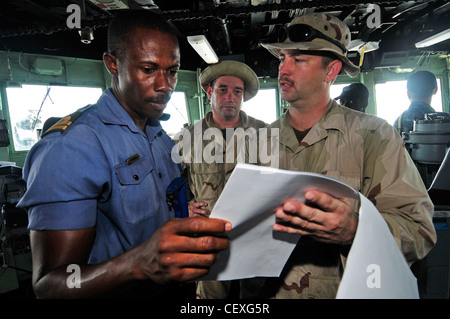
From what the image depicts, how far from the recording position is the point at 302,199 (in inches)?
32.3

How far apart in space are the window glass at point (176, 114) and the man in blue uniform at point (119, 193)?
7254 mm

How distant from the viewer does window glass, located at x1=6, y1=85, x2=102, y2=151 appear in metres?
6.14

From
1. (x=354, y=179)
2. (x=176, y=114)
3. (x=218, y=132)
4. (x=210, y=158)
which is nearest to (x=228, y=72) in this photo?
(x=218, y=132)

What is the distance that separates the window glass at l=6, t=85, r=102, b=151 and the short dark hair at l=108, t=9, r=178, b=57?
18.1ft

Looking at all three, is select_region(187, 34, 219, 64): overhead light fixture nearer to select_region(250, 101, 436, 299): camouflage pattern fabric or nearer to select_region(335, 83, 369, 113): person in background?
select_region(335, 83, 369, 113): person in background

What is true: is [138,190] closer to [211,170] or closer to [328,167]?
[328,167]

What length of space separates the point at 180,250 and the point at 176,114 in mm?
8245

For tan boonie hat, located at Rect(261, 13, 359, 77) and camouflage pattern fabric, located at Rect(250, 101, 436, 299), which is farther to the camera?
tan boonie hat, located at Rect(261, 13, 359, 77)

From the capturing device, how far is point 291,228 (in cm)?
89

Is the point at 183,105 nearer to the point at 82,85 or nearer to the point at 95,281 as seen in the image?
the point at 82,85

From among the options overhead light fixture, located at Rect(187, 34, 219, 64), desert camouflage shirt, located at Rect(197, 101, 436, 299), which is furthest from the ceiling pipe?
desert camouflage shirt, located at Rect(197, 101, 436, 299)

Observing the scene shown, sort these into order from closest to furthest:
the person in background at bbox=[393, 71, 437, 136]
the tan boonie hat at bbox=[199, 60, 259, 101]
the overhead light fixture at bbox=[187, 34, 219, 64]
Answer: the tan boonie hat at bbox=[199, 60, 259, 101] < the person in background at bbox=[393, 71, 437, 136] < the overhead light fixture at bbox=[187, 34, 219, 64]

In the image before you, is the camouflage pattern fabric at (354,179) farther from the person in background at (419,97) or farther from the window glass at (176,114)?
the window glass at (176,114)

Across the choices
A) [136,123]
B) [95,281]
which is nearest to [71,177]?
[95,281]
